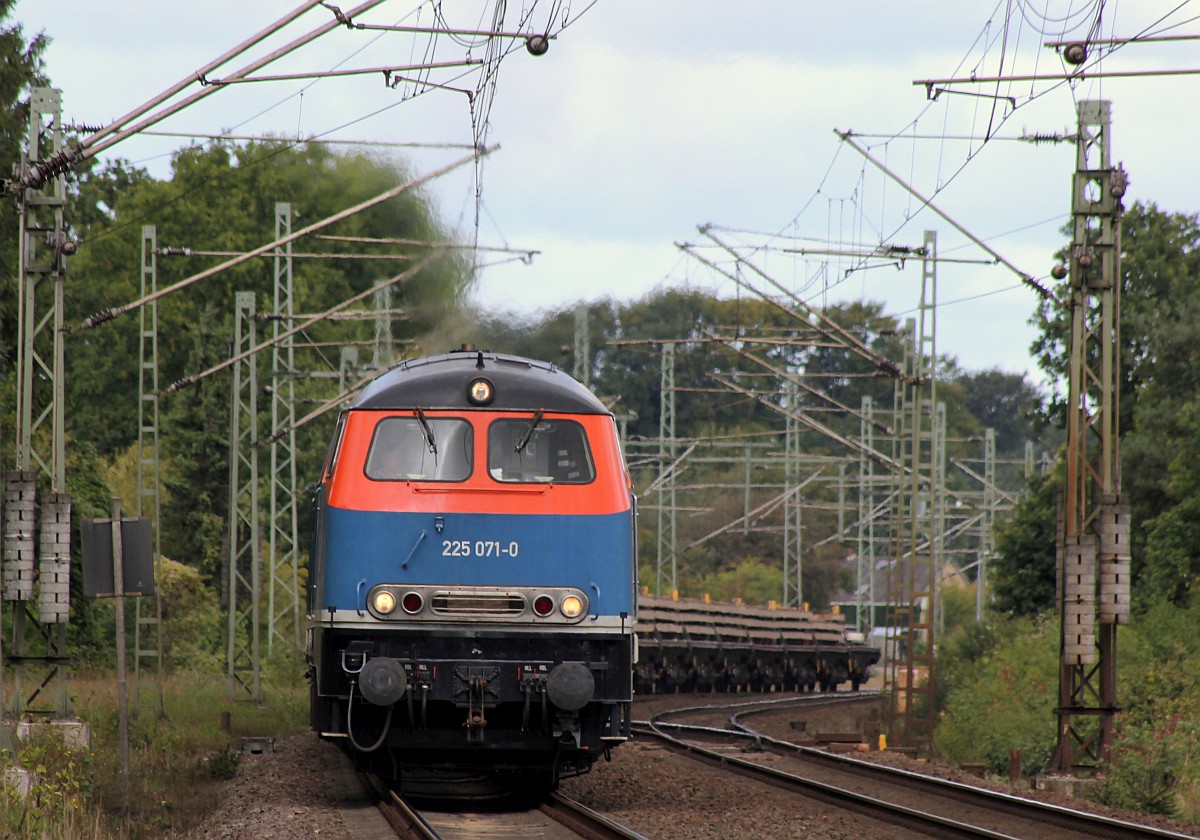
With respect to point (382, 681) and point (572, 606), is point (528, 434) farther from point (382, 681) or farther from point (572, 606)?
point (382, 681)

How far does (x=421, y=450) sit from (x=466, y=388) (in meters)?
0.58

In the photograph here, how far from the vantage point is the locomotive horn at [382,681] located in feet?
39.0

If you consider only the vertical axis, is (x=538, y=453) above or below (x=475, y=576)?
above

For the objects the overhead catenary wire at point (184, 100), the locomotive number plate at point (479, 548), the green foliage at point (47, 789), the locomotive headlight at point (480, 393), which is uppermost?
the overhead catenary wire at point (184, 100)

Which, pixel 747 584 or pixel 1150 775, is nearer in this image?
pixel 1150 775

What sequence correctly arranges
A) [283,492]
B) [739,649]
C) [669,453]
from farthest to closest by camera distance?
[669,453] < [739,649] < [283,492]

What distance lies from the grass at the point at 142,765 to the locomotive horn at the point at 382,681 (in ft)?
5.48

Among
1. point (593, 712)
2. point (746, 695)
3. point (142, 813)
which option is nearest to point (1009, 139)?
point (593, 712)

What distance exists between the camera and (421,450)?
12.8 meters

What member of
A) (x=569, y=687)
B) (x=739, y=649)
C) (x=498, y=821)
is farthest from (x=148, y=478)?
(x=569, y=687)

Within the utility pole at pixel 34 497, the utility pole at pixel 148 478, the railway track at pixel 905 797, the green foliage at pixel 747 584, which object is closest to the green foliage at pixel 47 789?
the utility pole at pixel 34 497

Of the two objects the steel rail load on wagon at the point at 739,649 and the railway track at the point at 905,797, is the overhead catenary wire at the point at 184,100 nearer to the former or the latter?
the railway track at the point at 905,797

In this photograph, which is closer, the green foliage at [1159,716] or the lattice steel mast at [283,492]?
the green foliage at [1159,716]

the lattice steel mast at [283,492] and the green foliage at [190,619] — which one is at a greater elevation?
the lattice steel mast at [283,492]
